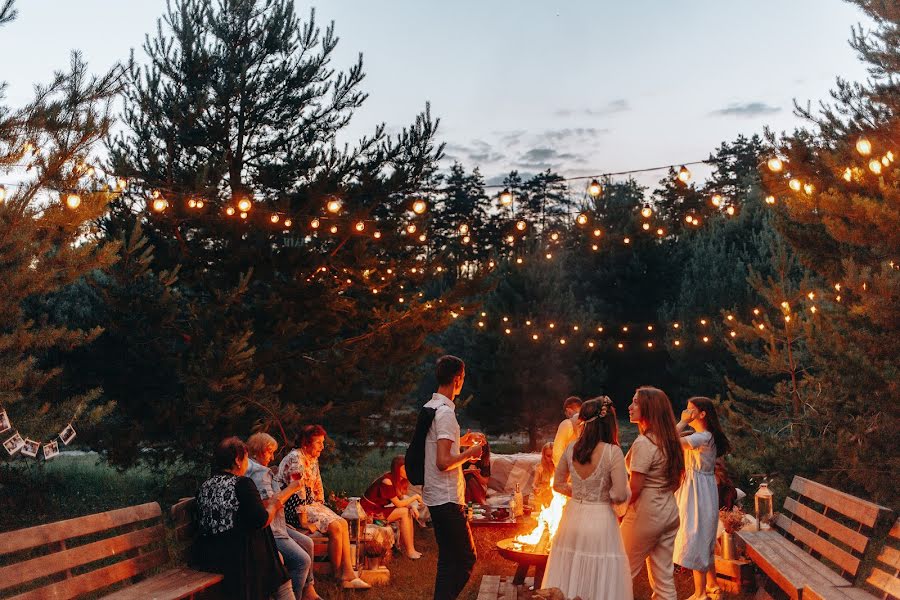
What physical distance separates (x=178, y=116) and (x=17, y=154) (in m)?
6.28

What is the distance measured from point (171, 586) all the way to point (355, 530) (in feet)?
9.69

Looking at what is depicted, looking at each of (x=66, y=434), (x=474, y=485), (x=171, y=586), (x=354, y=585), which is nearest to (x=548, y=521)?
(x=354, y=585)

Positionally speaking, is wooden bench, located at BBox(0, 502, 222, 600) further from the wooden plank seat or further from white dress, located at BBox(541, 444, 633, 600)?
the wooden plank seat

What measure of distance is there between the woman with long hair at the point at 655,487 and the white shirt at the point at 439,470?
1344 mm

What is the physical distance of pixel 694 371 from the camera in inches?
1049

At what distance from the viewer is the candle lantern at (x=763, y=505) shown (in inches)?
312

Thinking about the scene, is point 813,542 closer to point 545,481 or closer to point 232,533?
point 545,481

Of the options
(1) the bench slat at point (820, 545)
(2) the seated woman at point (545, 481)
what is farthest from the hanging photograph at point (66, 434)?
(1) the bench slat at point (820, 545)

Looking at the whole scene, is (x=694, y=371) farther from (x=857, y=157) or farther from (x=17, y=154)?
(x=17, y=154)

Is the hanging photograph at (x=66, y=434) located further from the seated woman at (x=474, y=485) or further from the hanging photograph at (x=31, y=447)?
the seated woman at (x=474, y=485)

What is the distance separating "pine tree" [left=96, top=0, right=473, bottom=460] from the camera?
1288cm

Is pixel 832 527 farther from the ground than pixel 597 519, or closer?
closer

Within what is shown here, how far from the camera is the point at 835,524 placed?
6.20 meters

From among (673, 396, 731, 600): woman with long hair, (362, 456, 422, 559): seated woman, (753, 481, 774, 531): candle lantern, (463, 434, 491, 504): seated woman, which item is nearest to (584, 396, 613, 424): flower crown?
(673, 396, 731, 600): woman with long hair
